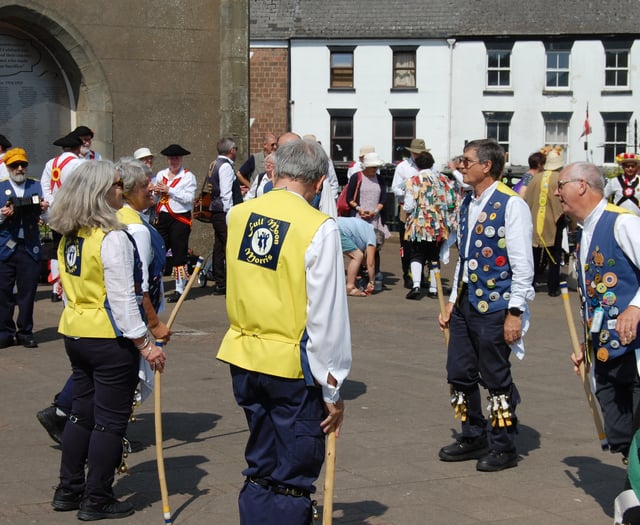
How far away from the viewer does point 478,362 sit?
23.2ft

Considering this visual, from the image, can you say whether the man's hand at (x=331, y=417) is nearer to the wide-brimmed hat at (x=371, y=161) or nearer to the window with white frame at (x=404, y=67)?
the wide-brimmed hat at (x=371, y=161)

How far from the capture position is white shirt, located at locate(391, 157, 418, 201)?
15445 mm

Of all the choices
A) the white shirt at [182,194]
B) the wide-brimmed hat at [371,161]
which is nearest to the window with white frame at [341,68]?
the wide-brimmed hat at [371,161]

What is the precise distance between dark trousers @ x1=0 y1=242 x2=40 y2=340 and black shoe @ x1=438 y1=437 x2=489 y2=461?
17.5 feet

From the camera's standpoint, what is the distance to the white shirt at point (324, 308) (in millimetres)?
4656

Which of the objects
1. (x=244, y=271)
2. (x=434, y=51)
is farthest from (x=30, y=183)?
(x=434, y=51)

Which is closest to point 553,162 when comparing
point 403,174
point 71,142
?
point 403,174

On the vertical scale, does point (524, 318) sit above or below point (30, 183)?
below

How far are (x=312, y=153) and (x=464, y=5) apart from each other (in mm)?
45771

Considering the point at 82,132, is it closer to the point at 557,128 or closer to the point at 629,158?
the point at 629,158

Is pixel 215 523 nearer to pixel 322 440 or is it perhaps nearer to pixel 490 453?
pixel 322 440

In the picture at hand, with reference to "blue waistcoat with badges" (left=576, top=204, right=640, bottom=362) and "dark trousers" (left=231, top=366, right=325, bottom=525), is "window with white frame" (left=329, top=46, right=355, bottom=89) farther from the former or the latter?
"dark trousers" (left=231, top=366, right=325, bottom=525)

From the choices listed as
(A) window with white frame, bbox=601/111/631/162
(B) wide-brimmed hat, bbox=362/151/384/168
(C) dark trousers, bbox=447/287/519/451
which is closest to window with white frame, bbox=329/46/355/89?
(A) window with white frame, bbox=601/111/631/162

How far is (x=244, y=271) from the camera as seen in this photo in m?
4.88
